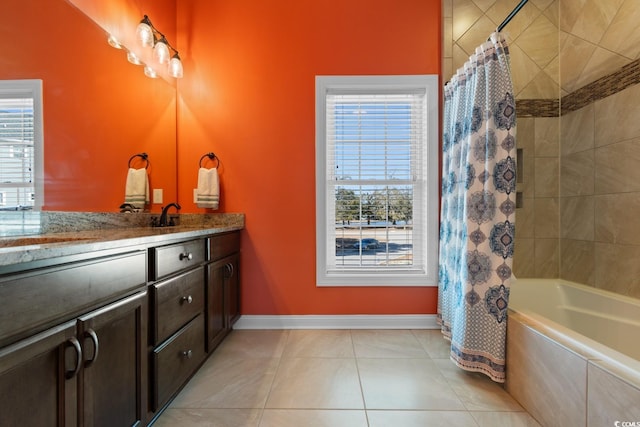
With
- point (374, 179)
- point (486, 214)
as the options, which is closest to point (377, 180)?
point (374, 179)

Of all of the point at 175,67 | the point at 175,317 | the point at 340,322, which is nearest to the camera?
the point at 175,317

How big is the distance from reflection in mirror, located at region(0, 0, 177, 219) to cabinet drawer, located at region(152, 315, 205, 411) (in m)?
0.86

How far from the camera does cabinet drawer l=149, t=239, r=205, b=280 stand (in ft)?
3.85

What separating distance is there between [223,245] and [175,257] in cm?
58

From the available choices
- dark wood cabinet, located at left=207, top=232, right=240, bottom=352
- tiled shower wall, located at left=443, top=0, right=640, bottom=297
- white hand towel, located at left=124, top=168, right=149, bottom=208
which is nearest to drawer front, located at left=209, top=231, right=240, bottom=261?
dark wood cabinet, located at left=207, top=232, right=240, bottom=352

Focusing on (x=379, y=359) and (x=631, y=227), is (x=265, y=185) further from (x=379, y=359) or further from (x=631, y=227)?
(x=631, y=227)

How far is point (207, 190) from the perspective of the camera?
2143 mm

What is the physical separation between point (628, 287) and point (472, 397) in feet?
4.21

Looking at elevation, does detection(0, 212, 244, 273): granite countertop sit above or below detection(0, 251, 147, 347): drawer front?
above

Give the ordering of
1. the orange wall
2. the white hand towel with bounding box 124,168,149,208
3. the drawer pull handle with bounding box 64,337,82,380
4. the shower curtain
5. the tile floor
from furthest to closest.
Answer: the orange wall < the white hand towel with bounding box 124,168,149,208 < the shower curtain < the tile floor < the drawer pull handle with bounding box 64,337,82,380

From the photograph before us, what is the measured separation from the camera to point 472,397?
A: 141 cm

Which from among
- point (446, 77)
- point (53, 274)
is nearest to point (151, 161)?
point (53, 274)

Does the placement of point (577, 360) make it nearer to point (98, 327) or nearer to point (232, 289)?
point (98, 327)

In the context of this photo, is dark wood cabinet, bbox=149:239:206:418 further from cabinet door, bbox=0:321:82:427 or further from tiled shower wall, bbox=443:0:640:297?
tiled shower wall, bbox=443:0:640:297
